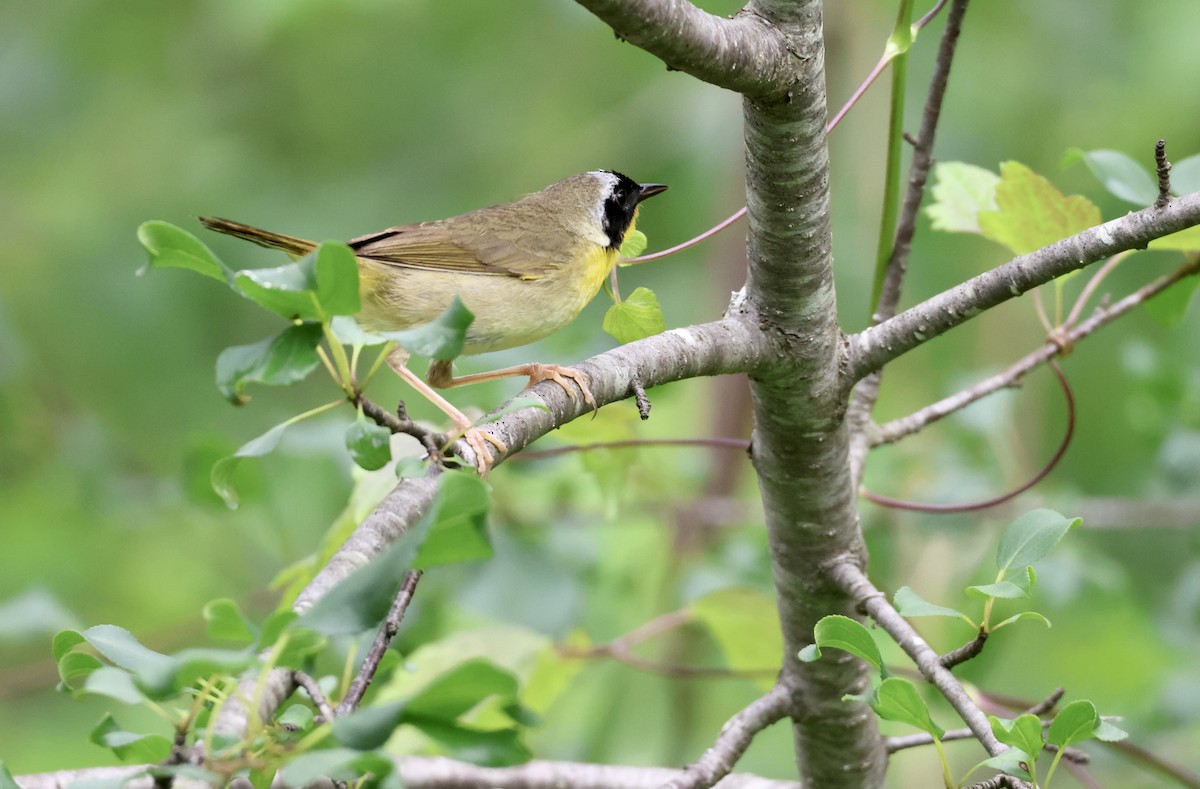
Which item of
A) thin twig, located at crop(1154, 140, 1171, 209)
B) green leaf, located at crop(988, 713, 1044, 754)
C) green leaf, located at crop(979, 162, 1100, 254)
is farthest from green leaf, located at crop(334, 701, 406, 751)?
green leaf, located at crop(979, 162, 1100, 254)

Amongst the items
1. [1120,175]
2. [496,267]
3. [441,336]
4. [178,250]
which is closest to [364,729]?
[441,336]

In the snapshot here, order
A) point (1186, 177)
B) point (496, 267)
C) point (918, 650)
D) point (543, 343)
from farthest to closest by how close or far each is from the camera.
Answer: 1. point (543, 343)
2. point (496, 267)
3. point (1186, 177)
4. point (918, 650)

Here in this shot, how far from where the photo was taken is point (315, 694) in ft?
4.04

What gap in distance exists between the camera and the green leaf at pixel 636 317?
6.46 ft

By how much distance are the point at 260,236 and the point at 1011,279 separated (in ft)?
4.91

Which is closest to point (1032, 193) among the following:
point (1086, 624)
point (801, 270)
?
point (801, 270)

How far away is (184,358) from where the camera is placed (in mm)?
6387

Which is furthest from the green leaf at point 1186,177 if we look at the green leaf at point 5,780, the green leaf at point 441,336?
the green leaf at point 5,780

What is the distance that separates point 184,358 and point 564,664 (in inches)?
166

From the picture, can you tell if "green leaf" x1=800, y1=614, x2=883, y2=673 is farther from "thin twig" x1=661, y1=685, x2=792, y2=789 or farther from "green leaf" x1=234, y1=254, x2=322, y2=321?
"green leaf" x1=234, y1=254, x2=322, y2=321

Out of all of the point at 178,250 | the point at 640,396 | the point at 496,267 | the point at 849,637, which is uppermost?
the point at 496,267

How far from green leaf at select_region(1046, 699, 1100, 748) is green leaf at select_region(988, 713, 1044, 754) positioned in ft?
0.09

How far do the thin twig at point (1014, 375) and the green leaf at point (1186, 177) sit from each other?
226mm

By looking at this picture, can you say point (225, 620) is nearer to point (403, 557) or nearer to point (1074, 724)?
point (403, 557)
